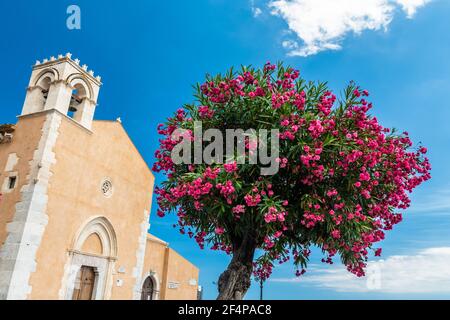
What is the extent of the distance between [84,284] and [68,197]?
409 centimetres

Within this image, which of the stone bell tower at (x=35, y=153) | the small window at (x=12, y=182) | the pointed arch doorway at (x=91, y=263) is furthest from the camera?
the pointed arch doorway at (x=91, y=263)

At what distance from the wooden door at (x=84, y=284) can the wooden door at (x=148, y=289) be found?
5.44 metres

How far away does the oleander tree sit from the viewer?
845 cm

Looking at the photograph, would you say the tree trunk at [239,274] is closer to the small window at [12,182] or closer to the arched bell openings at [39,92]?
the small window at [12,182]

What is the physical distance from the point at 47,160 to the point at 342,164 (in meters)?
11.6

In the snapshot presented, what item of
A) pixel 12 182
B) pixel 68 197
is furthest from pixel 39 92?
pixel 68 197

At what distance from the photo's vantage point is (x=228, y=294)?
9.49 meters

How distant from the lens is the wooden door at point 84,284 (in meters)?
16.1

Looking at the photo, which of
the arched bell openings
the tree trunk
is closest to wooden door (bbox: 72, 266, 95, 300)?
the arched bell openings

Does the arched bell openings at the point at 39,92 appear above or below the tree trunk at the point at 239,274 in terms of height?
above

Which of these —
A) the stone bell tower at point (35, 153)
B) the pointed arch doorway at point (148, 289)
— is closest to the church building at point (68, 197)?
the stone bell tower at point (35, 153)

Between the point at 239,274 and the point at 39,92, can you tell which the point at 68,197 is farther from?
the point at 239,274
